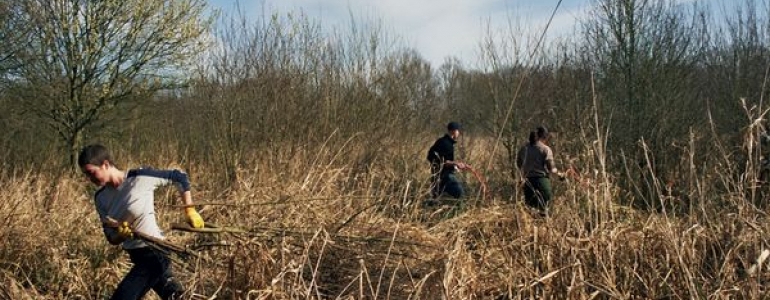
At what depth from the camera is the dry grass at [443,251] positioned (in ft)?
11.6

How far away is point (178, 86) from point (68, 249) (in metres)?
7.90

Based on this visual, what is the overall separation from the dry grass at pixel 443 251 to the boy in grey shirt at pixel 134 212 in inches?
9.8

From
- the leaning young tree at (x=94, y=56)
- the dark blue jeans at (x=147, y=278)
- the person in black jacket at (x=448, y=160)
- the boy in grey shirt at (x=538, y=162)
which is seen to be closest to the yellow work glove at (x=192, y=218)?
the dark blue jeans at (x=147, y=278)

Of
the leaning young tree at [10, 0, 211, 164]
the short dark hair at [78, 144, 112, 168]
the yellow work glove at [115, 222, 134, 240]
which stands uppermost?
the leaning young tree at [10, 0, 211, 164]

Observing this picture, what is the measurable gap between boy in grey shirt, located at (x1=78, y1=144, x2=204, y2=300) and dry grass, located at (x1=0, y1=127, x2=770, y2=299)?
249 millimetres

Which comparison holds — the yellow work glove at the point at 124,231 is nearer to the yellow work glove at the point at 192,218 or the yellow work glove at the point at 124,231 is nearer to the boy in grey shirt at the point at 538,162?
the yellow work glove at the point at 192,218

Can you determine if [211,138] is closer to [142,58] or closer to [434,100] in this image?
[142,58]

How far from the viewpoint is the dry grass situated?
11.6 ft

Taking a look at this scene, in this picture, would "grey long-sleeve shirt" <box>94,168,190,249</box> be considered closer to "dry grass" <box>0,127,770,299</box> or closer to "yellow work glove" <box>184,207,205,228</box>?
"yellow work glove" <box>184,207,205,228</box>

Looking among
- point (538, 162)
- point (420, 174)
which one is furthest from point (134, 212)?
point (420, 174)

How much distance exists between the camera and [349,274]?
4.46m

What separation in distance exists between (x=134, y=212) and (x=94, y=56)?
9.39 m

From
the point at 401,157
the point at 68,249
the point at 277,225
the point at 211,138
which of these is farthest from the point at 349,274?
the point at 401,157

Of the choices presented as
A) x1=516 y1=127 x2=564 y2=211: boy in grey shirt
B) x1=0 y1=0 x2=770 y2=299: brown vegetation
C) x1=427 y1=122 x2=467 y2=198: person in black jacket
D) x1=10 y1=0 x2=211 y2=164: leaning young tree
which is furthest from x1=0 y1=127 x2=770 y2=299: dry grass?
x1=10 y1=0 x2=211 y2=164: leaning young tree
